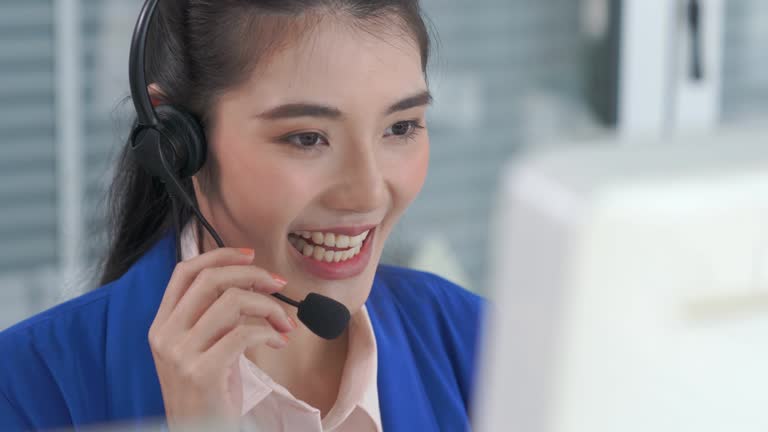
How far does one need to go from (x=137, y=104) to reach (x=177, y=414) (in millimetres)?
321

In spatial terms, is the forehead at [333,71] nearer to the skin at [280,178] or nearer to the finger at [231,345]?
the skin at [280,178]

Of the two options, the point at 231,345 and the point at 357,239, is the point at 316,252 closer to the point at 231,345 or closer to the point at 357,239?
the point at 357,239

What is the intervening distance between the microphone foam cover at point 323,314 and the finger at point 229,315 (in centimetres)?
3

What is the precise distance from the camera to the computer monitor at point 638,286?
0.30m

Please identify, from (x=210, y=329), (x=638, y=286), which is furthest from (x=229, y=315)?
(x=638, y=286)

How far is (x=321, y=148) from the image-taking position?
40.0 inches

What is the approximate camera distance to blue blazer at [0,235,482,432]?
1.07 meters

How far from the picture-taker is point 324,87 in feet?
3.25

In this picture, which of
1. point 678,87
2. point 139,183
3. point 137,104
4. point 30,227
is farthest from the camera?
point 678,87

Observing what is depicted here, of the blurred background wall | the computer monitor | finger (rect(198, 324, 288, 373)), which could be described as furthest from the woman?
the blurred background wall

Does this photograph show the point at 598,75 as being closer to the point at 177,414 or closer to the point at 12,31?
the point at 12,31

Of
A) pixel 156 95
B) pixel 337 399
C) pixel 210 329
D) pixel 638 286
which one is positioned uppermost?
pixel 156 95

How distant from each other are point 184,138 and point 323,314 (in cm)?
23

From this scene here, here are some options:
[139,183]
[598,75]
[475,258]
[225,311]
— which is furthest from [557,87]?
[225,311]
